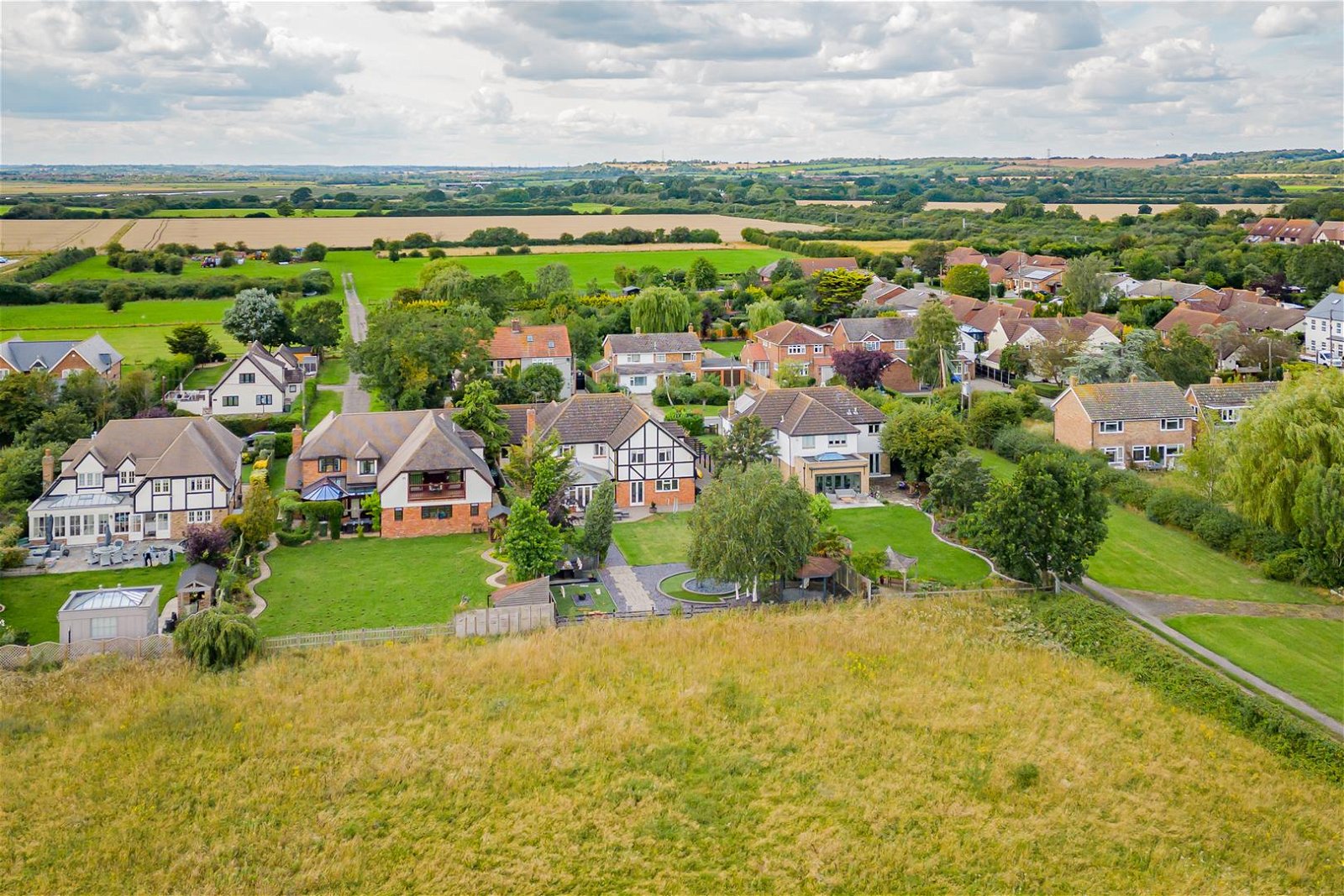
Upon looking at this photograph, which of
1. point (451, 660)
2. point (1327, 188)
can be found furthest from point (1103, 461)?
point (1327, 188)

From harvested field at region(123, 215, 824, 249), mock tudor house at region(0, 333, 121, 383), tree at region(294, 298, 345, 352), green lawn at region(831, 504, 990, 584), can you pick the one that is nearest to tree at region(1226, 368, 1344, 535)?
green lawn at region(831, 504, 990, 584)

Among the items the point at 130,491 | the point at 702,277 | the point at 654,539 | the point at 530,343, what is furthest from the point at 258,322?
the point at 654,539

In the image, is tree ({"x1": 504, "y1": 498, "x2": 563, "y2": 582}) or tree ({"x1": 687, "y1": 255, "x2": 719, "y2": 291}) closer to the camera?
tree ({"x1": 504, "y1": 498, "x2": 563, "y2": 582})

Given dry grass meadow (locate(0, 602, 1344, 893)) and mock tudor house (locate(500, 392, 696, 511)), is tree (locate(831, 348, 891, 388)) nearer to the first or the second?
mock tudor house (locate(500, 392, 696, 511))

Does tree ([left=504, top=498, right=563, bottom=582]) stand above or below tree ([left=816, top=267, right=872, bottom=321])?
below

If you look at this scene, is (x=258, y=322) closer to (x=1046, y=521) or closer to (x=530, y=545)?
(x=530, y=545)

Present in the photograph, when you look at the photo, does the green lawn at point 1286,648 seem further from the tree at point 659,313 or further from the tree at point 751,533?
the tree at point 659,313
